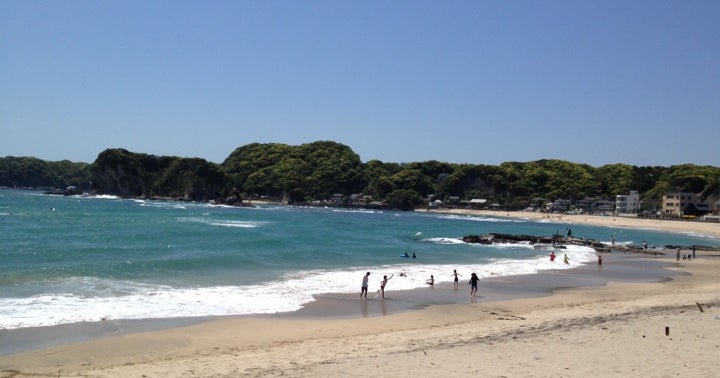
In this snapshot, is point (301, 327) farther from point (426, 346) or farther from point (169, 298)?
point (169, 298)

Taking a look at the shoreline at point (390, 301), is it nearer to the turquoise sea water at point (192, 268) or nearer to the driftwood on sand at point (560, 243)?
the turquoise sea water at point (192, 268)

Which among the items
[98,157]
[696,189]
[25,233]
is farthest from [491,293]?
[98,157]

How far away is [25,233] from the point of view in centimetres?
4009

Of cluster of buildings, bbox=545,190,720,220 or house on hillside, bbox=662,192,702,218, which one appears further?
house on hillside, bbox=662,192,702,218

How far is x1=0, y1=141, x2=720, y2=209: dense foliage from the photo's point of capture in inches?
5674

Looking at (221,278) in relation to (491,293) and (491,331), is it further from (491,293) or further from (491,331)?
(491,331)

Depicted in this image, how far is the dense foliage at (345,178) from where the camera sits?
144125mm

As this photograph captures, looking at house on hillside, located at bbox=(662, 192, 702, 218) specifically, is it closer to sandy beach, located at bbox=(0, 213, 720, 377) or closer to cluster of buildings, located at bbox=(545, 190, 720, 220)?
cluster of buildings, located at bbox=(545, 190, 720, 220)

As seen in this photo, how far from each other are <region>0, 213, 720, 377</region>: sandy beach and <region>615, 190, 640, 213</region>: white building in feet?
401

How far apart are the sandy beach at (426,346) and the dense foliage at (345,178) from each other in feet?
398

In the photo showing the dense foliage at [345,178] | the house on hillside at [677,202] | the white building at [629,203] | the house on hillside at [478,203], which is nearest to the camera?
the house on hillside at [677,202]

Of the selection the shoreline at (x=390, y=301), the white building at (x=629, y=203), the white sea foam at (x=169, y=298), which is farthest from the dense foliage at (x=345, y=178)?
the white sea foam at (x=169, y=298)

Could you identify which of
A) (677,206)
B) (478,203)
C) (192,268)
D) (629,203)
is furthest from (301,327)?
(478,203)

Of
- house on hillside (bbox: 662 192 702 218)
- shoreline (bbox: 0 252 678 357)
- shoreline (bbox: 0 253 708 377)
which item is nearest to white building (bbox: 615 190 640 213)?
house on hillside (bbox: 662 192 702 218)
